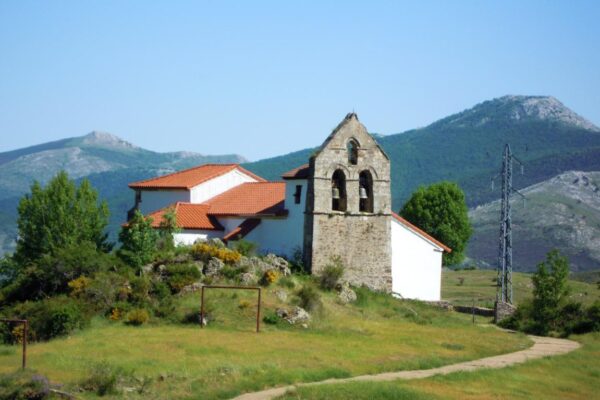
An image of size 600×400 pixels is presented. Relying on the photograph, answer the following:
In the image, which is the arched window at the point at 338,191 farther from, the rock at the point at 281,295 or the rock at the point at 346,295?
the rock at the point at 281,295

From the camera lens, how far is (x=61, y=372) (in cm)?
2616

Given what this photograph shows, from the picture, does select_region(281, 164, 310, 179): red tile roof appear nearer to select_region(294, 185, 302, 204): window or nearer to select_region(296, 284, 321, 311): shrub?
select_region(294, 185, 302, 204): window

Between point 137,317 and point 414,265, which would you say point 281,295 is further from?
point 414,265

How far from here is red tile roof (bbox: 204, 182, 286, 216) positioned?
161ft

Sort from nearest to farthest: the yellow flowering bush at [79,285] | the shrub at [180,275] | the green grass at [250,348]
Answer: the green grass at [250,348] < the yellow flowering bush at [79,285] < the shrub at [180,275]

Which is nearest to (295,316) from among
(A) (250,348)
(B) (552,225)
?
(A) (250,348)

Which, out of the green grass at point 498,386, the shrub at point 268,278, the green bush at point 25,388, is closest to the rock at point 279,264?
the shrub at point 268,278

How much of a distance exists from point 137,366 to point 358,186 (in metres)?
20.8

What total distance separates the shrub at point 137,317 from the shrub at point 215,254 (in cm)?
586

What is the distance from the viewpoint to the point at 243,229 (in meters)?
48.2

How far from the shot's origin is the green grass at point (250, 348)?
25891 millimetres

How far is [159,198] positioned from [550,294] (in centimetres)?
2422

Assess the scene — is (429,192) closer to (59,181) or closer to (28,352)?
(59,181)

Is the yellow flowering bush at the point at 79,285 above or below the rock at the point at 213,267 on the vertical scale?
below
